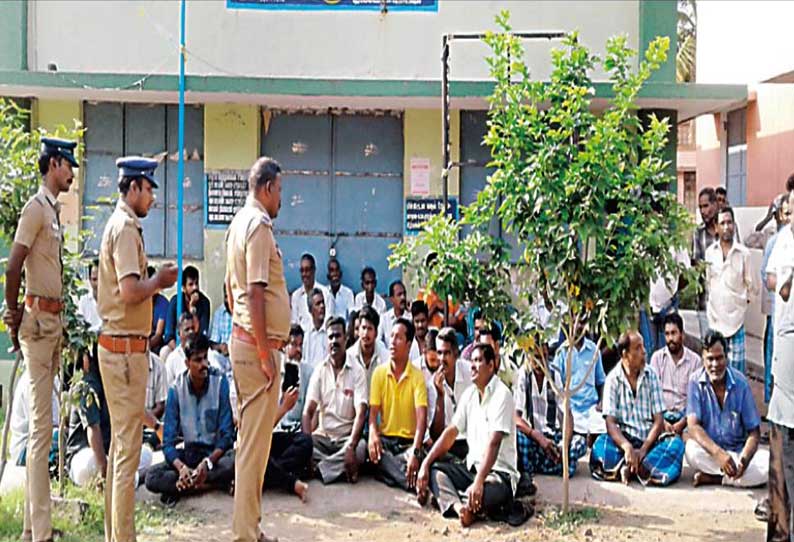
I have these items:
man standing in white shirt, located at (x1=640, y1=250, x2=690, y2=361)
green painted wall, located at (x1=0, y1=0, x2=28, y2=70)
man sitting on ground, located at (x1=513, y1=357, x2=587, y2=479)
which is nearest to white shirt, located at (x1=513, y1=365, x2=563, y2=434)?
man sitting on ground, located at (x1=513, y1=357, x2=587, y2=479)

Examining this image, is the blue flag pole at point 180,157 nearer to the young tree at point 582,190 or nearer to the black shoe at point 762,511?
the young tree at point 582,190

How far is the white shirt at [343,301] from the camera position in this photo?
9.91 meters

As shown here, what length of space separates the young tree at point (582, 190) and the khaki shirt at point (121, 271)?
181 centimetres

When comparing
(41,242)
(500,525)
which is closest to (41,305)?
(41,242)

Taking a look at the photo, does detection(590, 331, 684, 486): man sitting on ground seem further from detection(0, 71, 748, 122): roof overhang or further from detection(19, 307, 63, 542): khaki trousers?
detection(19, 307, 63, 542): khaki trousers

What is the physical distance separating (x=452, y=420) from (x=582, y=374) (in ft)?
5.18

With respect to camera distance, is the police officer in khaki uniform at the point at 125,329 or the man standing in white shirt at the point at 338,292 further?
the man standing in white shirt at the point at 338,292

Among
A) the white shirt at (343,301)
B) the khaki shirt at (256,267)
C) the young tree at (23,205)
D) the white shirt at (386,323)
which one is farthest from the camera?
the white shirt at (343,301)

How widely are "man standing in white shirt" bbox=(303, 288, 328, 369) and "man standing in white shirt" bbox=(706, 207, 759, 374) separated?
3.42 m

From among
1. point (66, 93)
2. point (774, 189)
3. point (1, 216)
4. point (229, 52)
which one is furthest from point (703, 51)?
point (1, 216)

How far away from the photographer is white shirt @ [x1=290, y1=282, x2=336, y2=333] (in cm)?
954

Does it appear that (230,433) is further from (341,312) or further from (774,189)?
(774,189)

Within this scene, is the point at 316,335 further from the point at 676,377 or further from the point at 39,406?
the point at 39,406

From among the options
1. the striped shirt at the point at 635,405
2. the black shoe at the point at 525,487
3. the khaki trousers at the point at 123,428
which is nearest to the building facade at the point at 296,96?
the striped shirt at the point at 635,405
